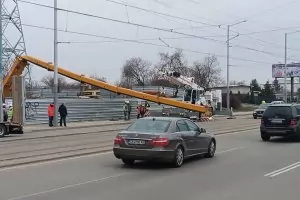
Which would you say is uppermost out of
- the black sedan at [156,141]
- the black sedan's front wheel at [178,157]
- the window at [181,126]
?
the window at [181,126]

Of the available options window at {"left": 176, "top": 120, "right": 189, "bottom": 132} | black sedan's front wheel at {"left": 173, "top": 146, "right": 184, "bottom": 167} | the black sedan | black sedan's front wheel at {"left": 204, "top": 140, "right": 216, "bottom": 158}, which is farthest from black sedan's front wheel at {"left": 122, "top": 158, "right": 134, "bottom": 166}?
black sedan's front wheel at {"left": 204, "top": 140, "right": 216, "bottom": 158}

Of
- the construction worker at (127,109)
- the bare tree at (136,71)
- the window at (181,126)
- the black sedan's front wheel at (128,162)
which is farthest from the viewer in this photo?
the bare tree at (136,71)

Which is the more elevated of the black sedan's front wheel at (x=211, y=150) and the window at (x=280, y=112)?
the window at (x=280, y=112)

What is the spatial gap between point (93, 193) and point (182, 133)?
4837mm

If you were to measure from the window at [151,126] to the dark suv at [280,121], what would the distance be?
9615 millimetres

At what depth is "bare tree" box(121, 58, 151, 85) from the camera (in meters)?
125

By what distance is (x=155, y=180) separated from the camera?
11.0 m

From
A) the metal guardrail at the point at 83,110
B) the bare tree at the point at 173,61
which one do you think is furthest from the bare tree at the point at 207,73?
the metal guardrail at the point at 83,110

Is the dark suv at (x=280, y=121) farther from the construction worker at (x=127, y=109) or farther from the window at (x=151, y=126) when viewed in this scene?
the construction worker at (x=127, y=109)

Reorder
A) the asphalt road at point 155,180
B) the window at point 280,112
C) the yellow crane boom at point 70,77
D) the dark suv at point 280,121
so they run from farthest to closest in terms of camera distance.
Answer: the yellow crane boom at point 70,77
the window at point 280,112
the dark suv at point 280,121
the asphalt road at point 155,180

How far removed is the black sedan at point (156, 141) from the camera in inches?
501

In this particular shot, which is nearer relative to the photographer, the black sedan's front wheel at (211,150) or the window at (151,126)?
the window at (151,126)

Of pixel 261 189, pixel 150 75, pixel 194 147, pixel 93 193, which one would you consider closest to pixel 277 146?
pixel 194 147

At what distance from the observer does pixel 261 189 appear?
986 cm
